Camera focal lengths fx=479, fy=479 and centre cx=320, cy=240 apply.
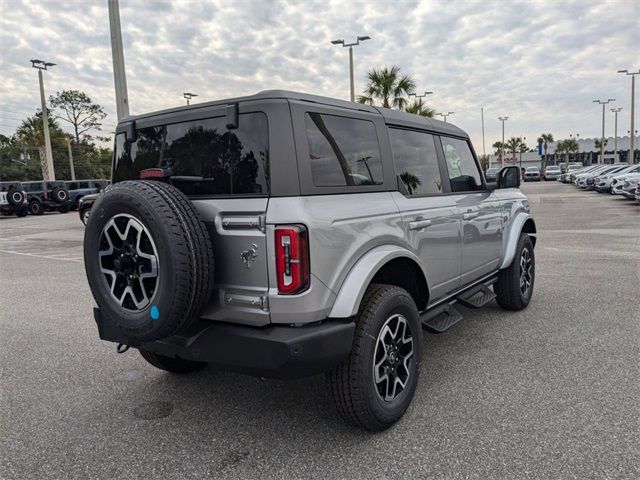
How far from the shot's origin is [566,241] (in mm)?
10250

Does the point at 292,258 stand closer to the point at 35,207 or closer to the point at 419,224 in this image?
the point at 419,224

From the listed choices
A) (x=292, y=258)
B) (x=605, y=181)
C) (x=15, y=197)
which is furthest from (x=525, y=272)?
(x=15, y=197)

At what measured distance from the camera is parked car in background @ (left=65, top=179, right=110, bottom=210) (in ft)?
89.5

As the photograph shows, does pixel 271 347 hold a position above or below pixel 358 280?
below

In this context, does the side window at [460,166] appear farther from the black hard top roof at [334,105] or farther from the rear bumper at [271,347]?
the rear bumper at [271,347]

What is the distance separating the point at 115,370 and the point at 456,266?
9.60 ft

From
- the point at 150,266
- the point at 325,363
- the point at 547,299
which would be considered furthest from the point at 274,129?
the point at 547,299

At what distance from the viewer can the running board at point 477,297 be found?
421cm

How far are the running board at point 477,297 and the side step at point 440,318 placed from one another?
26 centimetres

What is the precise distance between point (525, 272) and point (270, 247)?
3.90m

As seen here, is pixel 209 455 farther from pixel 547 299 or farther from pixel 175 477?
pixel 547 299

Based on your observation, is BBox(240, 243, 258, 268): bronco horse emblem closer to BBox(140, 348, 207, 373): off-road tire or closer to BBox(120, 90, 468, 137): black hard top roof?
BBox(120, 90, 468, 137): black hard top roof

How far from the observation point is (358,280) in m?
2.67

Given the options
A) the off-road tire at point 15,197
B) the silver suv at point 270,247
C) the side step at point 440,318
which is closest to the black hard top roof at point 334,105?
the silver suv at point 270,247
